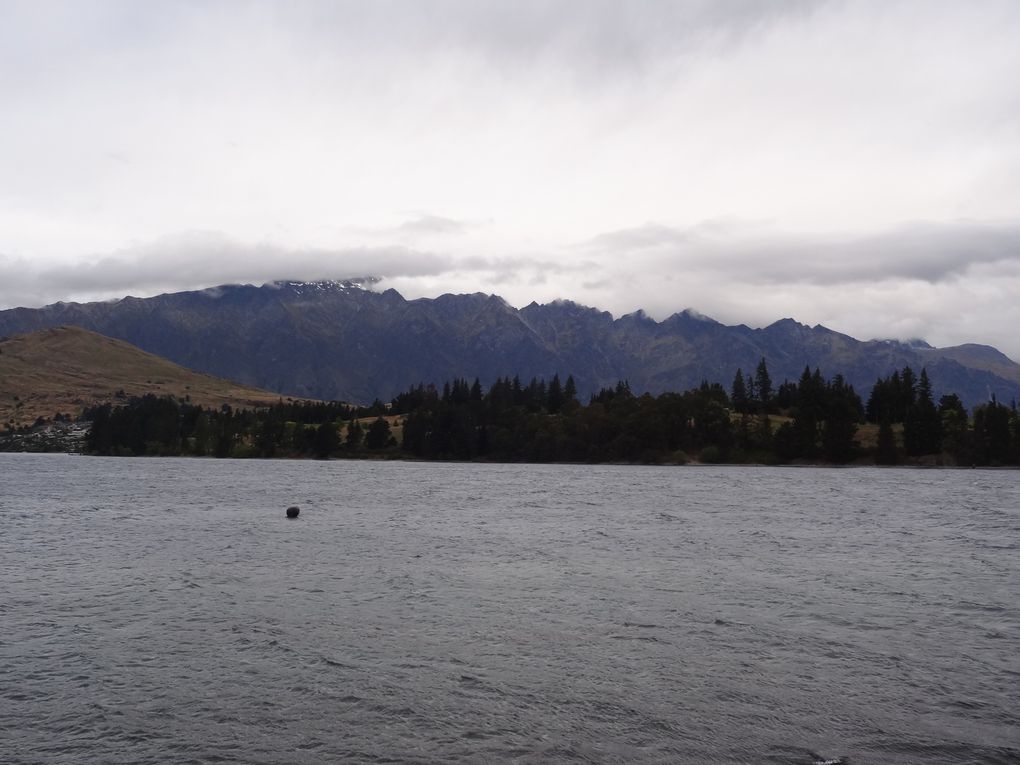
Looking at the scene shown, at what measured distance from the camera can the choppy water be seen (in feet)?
84.5

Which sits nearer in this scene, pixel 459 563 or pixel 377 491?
pixel 459 563

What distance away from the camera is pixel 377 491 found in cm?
14062

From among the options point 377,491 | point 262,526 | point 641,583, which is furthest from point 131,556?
point 377,491

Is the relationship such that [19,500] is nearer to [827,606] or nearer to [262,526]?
[262,526]

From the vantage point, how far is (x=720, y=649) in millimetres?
35656

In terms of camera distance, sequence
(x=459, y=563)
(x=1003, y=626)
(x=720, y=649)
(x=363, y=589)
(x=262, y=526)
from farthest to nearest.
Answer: (x=262, y=526) < (x=459, y=563) < (x=363, y=589) < (x=1003, y=626) < (x=720, y=649)

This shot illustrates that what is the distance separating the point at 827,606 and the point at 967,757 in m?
20.7

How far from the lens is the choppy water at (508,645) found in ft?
84.5

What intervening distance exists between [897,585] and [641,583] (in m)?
15.5

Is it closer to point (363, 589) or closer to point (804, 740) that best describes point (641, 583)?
point (363, 589)

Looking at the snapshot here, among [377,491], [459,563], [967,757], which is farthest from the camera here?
[377,491]

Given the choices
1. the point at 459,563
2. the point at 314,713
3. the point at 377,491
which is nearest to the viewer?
the point at 314,713

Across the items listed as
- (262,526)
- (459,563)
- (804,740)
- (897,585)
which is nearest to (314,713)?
(804,740)

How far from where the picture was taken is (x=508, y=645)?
119ft
